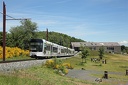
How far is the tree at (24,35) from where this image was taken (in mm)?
61000

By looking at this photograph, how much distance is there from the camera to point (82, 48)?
5084cm

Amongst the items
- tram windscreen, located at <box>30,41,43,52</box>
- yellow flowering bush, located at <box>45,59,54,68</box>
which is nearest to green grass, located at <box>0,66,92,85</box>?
yellow flowering bush, located at <box>45,59,54,68</box>

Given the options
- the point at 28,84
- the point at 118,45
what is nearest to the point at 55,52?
the point at 28,84

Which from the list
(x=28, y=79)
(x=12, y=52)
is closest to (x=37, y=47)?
(x=12, y=52)

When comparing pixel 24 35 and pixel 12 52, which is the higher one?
pixel 24 35

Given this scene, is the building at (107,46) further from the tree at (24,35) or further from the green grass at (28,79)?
the green grass at (28,79)

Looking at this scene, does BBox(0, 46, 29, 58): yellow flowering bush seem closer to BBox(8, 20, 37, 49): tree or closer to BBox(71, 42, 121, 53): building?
BBox(8, 20, 37, 49): tree

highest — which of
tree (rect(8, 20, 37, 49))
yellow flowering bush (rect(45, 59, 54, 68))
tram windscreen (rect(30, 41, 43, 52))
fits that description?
tree (rect(8, 20, 37, 49))

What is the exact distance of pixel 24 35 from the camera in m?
62.5

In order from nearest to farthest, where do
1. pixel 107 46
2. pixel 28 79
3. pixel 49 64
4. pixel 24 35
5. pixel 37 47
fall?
pixel 28 79
pixel 49 64
pixel 37 47
pixel 24 35
pixel 107 46

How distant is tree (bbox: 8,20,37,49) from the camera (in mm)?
61000

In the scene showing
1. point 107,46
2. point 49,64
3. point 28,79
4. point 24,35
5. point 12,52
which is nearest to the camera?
point 28,79

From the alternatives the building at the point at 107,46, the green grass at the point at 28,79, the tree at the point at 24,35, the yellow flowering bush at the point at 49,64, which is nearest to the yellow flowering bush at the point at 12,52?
the yellow flowering bush at the point at 49,64

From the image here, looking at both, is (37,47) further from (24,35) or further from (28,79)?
(24,35)
